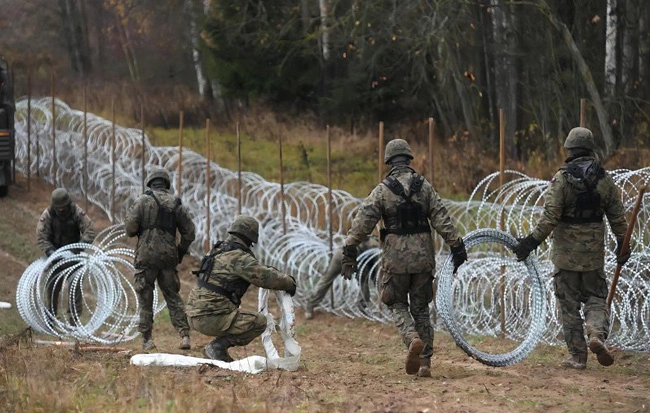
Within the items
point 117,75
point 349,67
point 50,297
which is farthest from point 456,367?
point 117,75

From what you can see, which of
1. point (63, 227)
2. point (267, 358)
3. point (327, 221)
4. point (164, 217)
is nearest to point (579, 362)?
point (267, 358)

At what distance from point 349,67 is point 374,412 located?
893 inches

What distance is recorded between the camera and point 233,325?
9.77 meters

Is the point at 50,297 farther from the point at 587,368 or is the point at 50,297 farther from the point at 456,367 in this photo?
the point at 587,368

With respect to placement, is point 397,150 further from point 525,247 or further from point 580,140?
point 580,140

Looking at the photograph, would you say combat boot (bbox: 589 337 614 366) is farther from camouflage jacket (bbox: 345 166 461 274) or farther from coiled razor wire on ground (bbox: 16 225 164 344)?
coiled razor wire on ground (bbox: 16 225 164 344)

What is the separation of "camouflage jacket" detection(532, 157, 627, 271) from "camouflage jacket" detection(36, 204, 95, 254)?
5810 mm

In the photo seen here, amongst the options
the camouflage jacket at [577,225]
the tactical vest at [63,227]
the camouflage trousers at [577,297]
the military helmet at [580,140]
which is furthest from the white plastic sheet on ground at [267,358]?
the tactical vest at [63,227]

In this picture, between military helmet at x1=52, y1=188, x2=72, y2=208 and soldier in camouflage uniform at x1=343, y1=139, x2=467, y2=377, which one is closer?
soldier in camouflage uniform at x1=343, y1=139, x2=467, y2=377

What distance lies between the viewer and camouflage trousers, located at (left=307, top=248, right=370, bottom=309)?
48.3 feet

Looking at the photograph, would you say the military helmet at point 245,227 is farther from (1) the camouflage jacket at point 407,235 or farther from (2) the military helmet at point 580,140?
(2) the military helmet at point 580,140

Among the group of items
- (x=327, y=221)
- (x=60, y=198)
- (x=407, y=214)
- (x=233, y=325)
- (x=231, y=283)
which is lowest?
(x=233, y=325)

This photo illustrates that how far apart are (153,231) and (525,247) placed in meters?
4.11

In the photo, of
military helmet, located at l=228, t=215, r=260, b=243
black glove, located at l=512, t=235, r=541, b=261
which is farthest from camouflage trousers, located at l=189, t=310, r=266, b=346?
black glove, located at l=512, t=235, r=541, b=261
